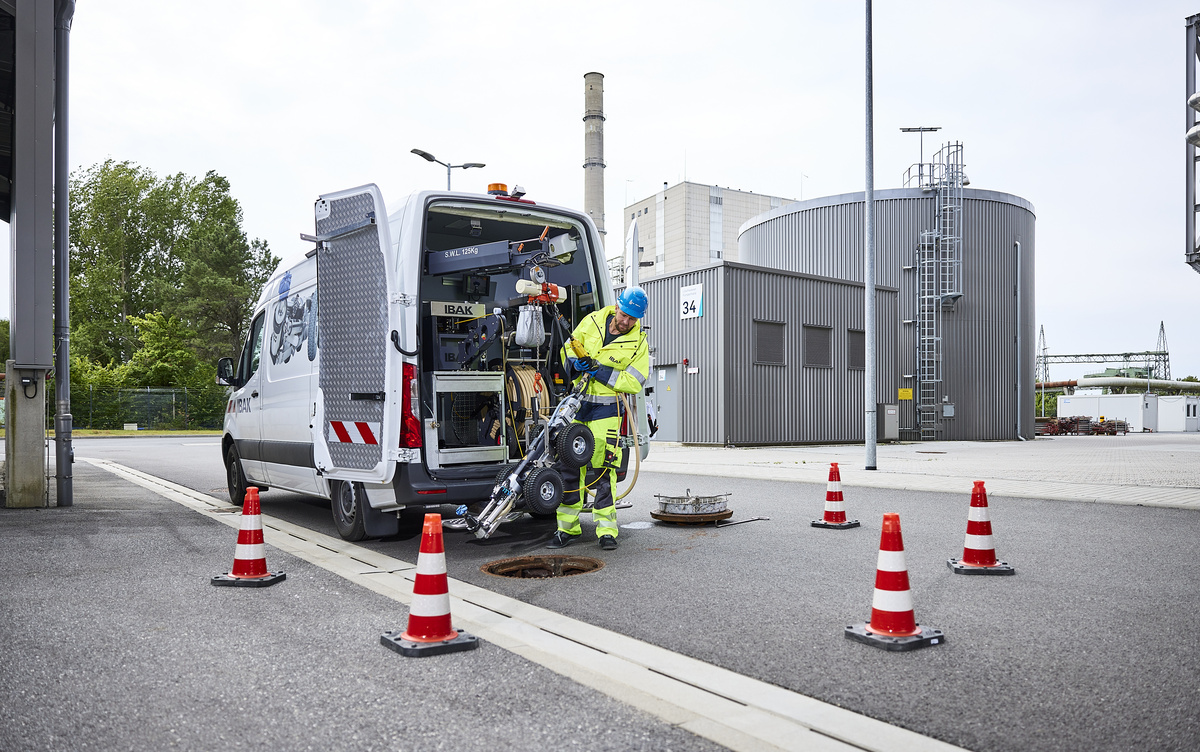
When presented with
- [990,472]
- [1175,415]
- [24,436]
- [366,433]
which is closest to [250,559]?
[366,433]

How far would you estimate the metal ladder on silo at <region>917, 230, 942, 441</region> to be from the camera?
1243 inches

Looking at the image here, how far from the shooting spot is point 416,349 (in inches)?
245

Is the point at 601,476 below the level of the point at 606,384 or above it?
below

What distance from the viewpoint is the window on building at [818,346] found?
26.5m

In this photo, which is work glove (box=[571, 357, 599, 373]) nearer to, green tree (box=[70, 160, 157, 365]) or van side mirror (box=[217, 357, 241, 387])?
van side mirror (box=[217, 357, 241, 387])

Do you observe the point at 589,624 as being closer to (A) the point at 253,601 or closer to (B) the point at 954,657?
(B) the point at 954,657

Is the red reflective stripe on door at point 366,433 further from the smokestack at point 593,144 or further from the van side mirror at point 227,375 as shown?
the smokestack at point 593,144

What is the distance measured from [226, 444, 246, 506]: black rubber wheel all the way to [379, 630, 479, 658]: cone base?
6.39 metres

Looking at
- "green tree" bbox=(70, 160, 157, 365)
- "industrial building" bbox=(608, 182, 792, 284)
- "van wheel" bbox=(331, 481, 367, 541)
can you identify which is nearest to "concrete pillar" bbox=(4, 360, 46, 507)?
"van wheel" bbox=(331, 481, 367, 541)

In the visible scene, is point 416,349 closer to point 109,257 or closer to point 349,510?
point 349,510

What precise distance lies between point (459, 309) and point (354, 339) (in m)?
1.07

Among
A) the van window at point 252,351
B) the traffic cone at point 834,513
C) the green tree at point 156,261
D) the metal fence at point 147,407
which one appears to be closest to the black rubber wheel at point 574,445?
the traffic cone at point 834,513

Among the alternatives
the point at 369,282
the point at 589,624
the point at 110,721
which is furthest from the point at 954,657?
the point at 369,282

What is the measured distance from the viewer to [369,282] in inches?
250
